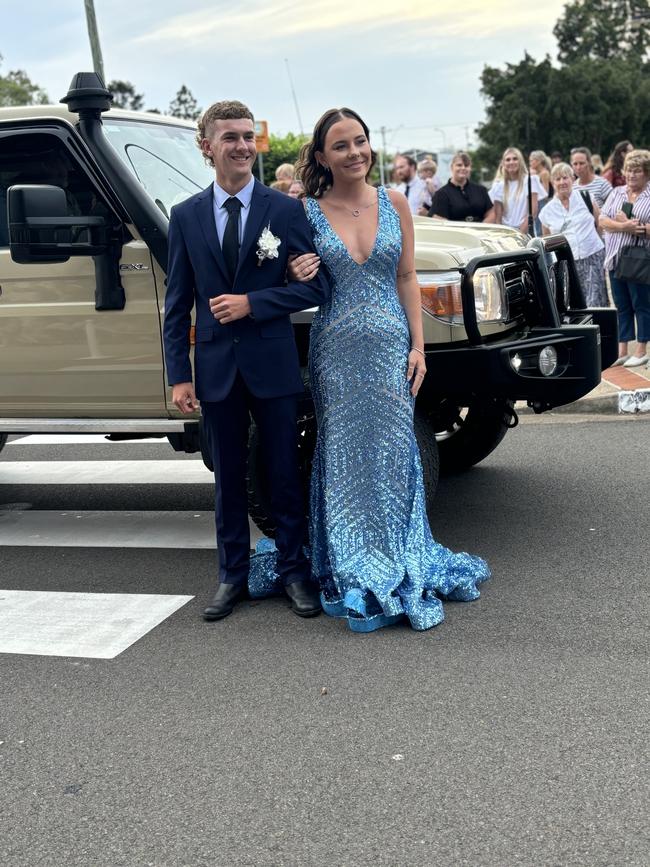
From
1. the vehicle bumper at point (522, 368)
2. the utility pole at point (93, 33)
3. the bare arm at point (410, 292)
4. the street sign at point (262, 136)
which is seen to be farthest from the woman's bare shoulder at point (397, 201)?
the street sign at point (262, 136)

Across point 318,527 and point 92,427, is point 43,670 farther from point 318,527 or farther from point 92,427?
point 92,427

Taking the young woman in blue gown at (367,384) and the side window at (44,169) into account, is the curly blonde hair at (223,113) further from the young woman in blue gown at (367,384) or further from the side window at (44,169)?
the side window at (44,169)

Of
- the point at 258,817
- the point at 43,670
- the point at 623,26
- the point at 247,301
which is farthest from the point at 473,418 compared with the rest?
the point at 623,26

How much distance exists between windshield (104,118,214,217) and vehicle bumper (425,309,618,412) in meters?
1.51

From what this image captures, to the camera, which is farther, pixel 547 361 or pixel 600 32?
pixel 600 32

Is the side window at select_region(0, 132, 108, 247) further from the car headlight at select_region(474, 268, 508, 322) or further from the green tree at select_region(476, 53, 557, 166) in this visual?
the green tree at select_region(476, 53, 557, 166)

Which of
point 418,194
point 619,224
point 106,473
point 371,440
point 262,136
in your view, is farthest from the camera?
point 262,136

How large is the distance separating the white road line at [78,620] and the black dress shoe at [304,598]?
504mm

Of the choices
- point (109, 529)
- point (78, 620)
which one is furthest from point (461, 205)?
point (78, 620)

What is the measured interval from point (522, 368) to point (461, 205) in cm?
603

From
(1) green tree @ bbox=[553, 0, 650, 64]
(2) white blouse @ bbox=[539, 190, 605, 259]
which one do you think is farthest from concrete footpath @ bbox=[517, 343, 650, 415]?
(1) green tree @ bbox=[553, 0, 650, 64]

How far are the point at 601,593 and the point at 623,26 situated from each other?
3951 inches

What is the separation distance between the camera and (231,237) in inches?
163

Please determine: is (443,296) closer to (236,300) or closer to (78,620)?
(236,300)
